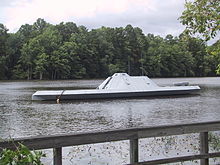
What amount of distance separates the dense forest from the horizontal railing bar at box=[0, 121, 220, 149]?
82980mm

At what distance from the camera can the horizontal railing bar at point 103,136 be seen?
2.91 meters

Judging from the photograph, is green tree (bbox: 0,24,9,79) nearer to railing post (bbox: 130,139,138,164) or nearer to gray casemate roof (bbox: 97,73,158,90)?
gray casemate roof (bbox: 97,73,158,90)

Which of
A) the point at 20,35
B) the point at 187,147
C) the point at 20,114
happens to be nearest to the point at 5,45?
the point at 20,35

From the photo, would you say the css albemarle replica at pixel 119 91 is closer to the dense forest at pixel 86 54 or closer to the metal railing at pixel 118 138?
the metal railing at pixel 118 138

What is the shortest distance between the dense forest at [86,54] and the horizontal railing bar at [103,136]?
8298 centimetres

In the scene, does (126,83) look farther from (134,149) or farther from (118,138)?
(118,138)

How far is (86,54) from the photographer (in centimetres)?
10419

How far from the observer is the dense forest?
93375 millimetres

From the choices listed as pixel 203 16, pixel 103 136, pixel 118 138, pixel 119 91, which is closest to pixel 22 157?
pixel 103 136

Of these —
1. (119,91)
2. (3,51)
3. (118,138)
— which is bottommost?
(119,91)

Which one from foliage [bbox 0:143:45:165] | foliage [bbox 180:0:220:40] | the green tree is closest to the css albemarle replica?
foliage [bbox 180:0:220:40]

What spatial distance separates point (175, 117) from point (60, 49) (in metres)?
84.9

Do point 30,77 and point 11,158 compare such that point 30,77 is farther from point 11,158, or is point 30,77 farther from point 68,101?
point 11,158

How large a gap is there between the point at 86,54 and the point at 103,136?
10176 cm
